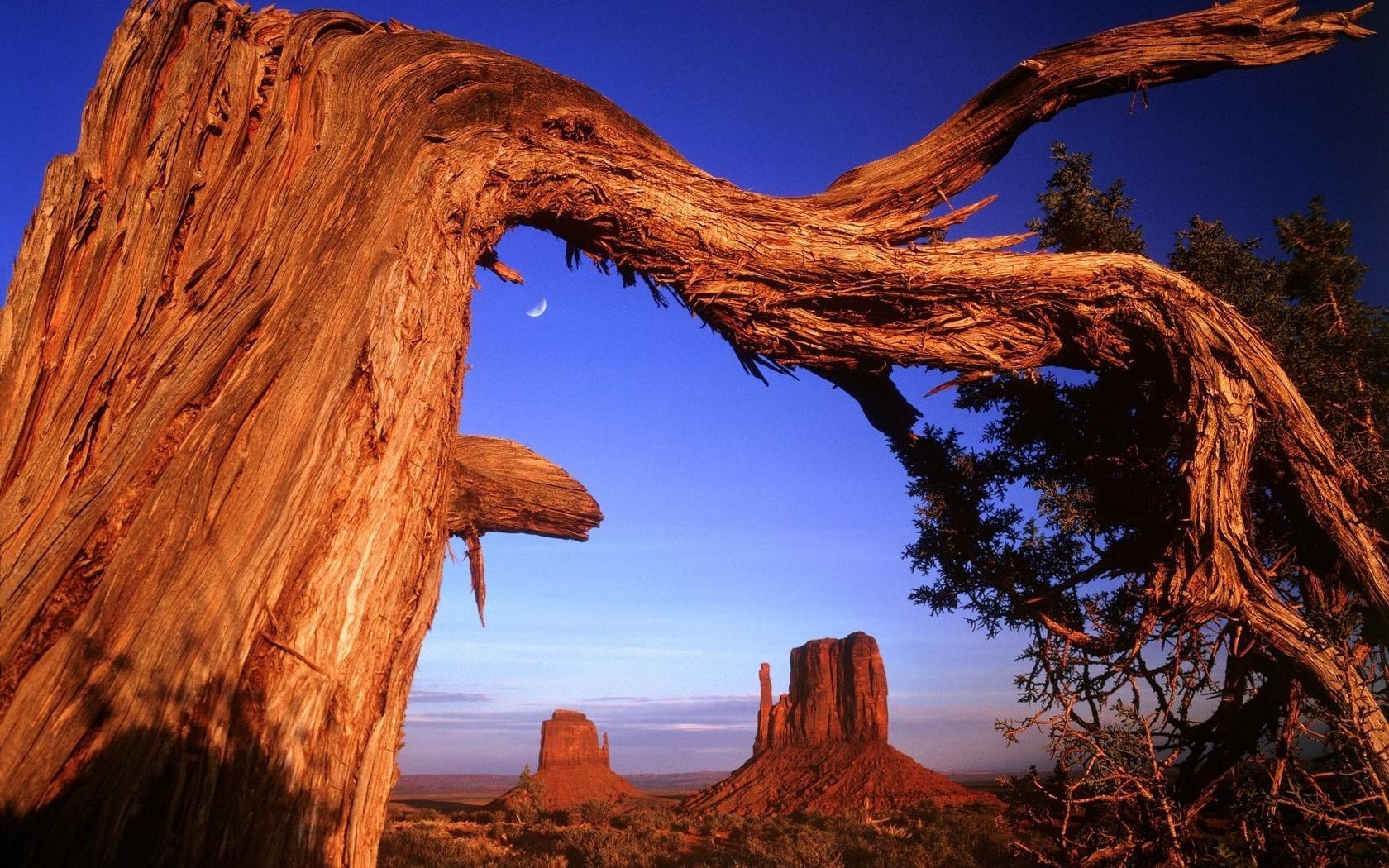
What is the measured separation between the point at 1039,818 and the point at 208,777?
20.3 ft

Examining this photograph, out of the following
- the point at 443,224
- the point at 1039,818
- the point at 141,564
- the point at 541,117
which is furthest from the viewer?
the point at 1039,818

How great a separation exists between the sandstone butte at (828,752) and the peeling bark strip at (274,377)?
52.4 meters

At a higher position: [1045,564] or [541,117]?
[541,117]

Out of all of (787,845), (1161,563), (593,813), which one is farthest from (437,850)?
(1161,563)

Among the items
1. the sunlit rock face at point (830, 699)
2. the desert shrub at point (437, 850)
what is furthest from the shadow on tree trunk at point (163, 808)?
the sunlit rock face at point (830, 699)

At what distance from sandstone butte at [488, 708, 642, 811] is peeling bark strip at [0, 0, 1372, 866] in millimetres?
77624

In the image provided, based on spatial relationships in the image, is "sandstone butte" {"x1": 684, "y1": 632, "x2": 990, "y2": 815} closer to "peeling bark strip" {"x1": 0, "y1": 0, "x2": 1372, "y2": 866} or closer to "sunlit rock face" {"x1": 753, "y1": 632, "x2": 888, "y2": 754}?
"sunlit rock face" {"x1": 753, "y1": 632, "x2": 888, "y2": 754}

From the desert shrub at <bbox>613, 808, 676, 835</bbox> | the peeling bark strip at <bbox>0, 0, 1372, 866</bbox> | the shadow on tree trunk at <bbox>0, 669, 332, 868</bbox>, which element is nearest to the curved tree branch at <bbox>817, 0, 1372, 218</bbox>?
the peeling bark strip at <bbox>0, 0, 1372, 866</bbox>

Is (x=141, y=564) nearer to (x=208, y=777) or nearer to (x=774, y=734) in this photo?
(x=208, y=777)

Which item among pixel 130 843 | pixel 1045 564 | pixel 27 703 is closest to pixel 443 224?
pixel 27 703

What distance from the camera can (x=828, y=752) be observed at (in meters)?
71.6

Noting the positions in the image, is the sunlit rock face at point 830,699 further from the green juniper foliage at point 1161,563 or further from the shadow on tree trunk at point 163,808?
the shadow on tree trunk at point 163,808

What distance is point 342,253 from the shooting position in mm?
2908

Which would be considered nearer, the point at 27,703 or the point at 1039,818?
the point at 27,703
